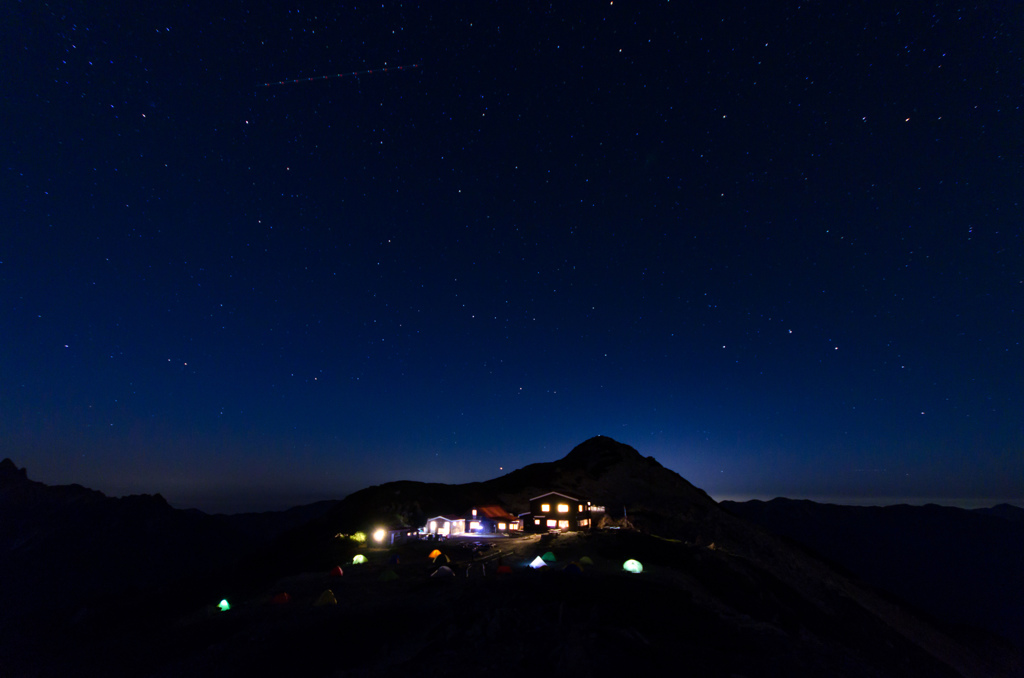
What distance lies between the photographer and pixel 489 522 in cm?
7194

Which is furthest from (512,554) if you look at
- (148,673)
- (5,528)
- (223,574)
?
(5,528)

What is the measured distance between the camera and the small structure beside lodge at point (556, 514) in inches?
2864

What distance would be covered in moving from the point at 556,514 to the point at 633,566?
91.3 ft

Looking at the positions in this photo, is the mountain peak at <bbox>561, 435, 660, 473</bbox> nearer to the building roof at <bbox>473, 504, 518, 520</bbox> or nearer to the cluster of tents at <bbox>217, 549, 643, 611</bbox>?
the building roof at <bbox>473, 504, 518, 520</bbox>

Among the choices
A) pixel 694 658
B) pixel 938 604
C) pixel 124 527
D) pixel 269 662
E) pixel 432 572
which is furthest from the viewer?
pixel 124 527

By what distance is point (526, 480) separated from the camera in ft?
413

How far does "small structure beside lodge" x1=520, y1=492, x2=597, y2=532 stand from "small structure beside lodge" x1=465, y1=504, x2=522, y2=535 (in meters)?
2.27

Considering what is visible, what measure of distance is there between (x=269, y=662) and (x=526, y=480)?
9731 cm

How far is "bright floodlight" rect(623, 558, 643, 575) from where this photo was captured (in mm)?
45812

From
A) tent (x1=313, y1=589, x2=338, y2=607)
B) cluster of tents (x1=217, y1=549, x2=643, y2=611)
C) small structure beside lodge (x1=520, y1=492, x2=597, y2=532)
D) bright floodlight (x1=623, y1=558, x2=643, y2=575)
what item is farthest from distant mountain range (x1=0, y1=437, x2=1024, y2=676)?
small structure beside lodge (x1=520, y1=492, x2=597, y2=532)

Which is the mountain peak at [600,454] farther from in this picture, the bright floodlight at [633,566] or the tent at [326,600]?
the tent at [326,600]

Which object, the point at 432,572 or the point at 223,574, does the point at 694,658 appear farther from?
the point at 223,574

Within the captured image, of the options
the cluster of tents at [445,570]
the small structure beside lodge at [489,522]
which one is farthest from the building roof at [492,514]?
the cluster of tents at [445,570]

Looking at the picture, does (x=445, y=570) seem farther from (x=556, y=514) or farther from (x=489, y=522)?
(x=556, y=514)
